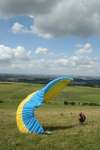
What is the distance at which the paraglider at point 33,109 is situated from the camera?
2667 centimetres

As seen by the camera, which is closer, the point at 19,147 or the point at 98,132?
the point at 19,147

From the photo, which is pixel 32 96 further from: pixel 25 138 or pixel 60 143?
pixel 60 143

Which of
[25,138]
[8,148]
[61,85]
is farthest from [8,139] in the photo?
[61,85]

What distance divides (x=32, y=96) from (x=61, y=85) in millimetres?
2874

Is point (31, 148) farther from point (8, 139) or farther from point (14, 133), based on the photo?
point (14, 133)

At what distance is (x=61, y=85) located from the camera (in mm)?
29750

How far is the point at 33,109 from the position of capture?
27.2m

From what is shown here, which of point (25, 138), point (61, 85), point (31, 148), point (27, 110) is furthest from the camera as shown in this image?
point (61, 85)

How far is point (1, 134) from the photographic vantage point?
28.2 m

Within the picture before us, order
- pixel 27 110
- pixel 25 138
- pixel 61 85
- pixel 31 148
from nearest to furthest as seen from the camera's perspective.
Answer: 1. pixel 31 148
2. pixel 25 138
3. pixel 27 110
4. pixel 61 85

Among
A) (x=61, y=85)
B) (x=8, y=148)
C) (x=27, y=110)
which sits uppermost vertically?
(x=61, y=85)

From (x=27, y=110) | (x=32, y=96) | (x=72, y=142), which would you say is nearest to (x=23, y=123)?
(x=27, y=110)

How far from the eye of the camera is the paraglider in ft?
87.5

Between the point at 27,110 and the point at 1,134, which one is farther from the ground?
the point at 27,110
